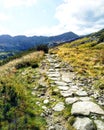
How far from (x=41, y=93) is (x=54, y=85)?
150cm

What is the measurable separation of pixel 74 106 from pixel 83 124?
173cm

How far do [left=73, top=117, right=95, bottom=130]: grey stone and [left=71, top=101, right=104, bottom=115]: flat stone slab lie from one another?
0.55m

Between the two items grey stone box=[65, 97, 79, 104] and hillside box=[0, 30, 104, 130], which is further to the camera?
grey stone box=[65, 97, 79, 104]

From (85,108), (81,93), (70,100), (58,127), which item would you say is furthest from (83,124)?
(81,93)

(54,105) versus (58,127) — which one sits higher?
(54,105)

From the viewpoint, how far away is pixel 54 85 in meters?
13.9

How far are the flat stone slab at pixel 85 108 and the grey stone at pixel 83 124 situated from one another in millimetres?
547

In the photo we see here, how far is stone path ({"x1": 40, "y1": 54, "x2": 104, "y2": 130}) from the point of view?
335 inches

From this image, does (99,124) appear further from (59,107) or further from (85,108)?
(59,107)

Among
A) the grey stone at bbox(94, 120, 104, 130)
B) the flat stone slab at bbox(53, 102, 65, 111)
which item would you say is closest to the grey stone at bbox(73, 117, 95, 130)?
the grey stone at bbox(94, 120, 104, 130)

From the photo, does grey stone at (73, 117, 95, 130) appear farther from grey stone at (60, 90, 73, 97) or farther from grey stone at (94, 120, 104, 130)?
grey stone at (60, 90, 73, 97)

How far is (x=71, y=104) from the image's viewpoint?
10.4 meters

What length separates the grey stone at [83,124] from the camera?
26.6ft

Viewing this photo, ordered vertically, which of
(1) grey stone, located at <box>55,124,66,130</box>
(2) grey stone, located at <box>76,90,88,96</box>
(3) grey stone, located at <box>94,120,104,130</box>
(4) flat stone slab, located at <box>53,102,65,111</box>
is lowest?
(1) grey stone, located at <box>55,124,66,130</box>
